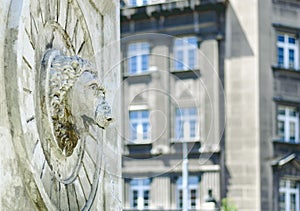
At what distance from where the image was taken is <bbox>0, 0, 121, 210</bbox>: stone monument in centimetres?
429

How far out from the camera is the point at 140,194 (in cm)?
3319

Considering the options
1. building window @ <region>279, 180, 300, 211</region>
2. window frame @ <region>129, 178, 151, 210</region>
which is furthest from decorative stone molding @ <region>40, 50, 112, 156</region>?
window frame @ <region>129, 178, 151, 210</region>

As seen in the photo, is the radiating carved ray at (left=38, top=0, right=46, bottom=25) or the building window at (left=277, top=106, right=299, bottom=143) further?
the building window at (left=277, top=106, right=299, bottom=143)

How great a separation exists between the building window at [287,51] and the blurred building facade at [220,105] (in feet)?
0.12

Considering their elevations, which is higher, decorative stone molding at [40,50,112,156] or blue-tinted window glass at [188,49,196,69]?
blue-tinted window glass at [188,49,196,69]

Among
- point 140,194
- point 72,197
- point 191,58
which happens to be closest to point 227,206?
point 140,194

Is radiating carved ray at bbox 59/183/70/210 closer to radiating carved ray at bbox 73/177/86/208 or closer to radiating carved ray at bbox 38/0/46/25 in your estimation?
radiating carved ray at bbox 73/177/86/208

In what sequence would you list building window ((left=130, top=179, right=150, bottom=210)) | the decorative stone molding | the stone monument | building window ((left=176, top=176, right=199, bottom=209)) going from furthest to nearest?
building window ((left=130, top=179, right=150, bottom=210)) < building window ((left=176, top=176, right=199, bottom=209)) < the decorative stone molding < the stone monument

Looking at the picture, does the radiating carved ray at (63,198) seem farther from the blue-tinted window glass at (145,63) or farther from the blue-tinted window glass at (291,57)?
the blue-tinted window glass at (291,57)

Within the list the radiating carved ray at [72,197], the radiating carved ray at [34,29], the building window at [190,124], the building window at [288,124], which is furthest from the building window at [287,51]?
the radiating carved ray at [34,29]

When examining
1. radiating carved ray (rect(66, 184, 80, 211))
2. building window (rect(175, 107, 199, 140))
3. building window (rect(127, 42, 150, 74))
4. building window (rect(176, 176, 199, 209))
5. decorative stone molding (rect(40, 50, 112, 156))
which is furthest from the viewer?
building window (rect(127, 42, 150, 74))

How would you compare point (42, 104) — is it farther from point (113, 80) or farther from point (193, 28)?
point (193, 28)

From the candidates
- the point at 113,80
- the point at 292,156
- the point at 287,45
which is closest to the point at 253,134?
the point at 292,156

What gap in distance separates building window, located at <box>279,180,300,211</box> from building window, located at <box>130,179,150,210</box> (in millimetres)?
4839
